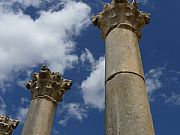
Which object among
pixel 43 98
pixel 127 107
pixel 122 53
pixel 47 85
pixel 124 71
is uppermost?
pixel 47 85

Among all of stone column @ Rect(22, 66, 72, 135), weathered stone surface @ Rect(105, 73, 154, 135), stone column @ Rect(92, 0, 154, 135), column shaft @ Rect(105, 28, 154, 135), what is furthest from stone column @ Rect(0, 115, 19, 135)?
weathered stone surface @ Rect(105, 73, 154, 135)

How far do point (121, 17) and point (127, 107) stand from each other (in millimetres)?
3855

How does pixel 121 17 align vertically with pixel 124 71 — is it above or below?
above

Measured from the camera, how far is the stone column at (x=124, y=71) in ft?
27.3

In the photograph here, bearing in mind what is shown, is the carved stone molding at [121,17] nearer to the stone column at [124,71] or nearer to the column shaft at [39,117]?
the stone column at [124,71]

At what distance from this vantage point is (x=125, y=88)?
902cm

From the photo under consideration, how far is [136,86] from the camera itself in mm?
9219

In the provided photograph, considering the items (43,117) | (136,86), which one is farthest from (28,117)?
(136,86)

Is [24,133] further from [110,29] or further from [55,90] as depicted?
[110,29]

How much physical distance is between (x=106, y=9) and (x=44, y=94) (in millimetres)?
5496

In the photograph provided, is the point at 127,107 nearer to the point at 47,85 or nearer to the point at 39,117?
the point at 39,117

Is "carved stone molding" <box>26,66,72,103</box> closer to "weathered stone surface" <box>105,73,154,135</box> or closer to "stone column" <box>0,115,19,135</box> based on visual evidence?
"stone column" <box>0,115,19,135</box>

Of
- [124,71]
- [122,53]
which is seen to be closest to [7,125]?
[122,53]

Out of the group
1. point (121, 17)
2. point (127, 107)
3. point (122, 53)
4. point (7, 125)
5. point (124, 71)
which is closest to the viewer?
point (127, 107)
